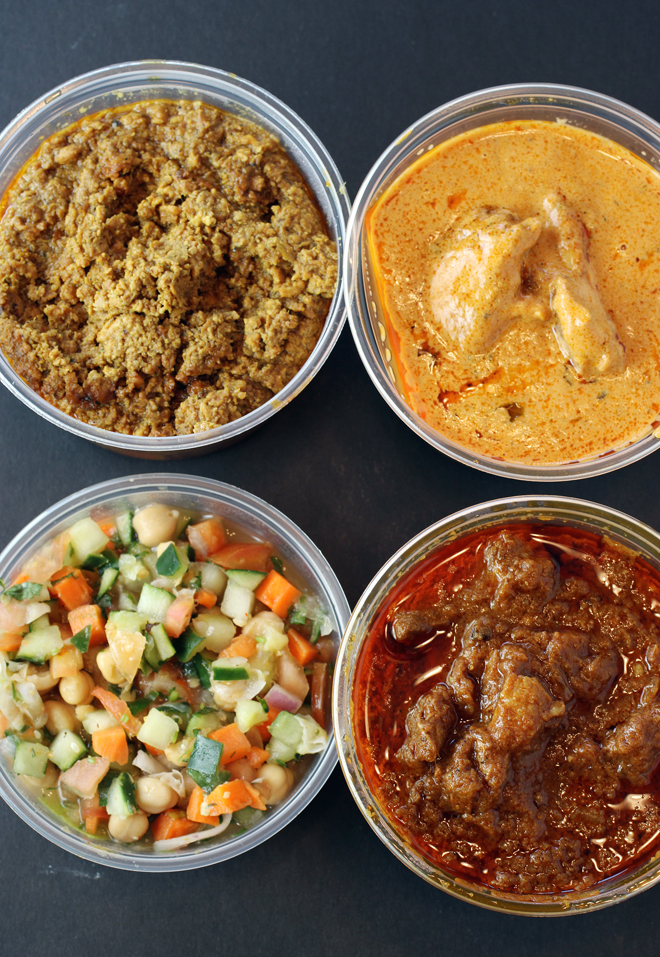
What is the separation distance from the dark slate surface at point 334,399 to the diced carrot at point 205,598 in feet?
1.36

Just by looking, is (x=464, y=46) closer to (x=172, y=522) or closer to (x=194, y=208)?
(x=194, y=208)

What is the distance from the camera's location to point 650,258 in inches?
83.2

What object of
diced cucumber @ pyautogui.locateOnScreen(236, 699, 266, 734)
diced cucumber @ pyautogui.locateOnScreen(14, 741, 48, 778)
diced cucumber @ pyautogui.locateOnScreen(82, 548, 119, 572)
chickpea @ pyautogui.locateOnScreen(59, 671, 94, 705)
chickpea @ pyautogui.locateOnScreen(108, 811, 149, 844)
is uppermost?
diced cucumber @ pyautogui.locateOnScreen(82, 548, 119, 572)

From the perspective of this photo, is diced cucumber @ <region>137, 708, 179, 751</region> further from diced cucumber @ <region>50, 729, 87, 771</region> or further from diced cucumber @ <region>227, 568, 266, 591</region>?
diced cucumber @ <region>227, 568, 266, 591</region>

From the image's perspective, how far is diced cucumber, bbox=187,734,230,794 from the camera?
199 cm

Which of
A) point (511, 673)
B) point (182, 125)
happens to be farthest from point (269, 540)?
point (182, 125)

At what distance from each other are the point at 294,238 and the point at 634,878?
203cm

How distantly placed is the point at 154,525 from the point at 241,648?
471mm

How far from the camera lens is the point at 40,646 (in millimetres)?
2109

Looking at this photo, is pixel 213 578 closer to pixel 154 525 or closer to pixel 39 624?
pixel 154 525

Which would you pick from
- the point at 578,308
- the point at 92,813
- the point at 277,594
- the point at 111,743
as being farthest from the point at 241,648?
the point at 578,308

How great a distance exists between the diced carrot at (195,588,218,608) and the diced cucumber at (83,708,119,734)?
415 mm

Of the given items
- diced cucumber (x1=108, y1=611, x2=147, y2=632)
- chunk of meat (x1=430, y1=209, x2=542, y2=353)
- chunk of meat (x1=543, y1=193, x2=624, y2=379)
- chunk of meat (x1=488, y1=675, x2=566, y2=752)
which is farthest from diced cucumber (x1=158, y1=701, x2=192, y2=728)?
chunk of meat (x1=543, y1=193, x2=624, y2=379)

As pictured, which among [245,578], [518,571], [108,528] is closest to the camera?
Result: [518,571]
